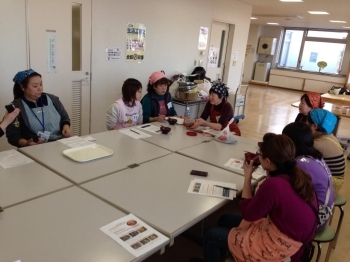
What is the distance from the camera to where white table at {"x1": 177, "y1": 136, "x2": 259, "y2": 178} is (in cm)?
225

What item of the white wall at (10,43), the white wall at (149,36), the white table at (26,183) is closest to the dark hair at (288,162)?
the white table at (26,183)

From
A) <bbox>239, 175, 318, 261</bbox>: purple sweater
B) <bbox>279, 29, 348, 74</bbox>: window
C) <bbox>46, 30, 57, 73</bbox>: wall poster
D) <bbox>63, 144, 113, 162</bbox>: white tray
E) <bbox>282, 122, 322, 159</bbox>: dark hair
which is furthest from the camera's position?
<bbox>279, 29, 348, 74</bbox>: window

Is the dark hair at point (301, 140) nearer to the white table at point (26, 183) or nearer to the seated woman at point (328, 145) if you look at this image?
the seated woman at point (328, 145)

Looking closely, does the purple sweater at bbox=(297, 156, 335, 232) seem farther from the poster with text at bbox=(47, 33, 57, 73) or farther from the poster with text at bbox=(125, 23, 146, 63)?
the poster with text at bbox=(125, 23, 146, 63)

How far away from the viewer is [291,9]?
282 inches

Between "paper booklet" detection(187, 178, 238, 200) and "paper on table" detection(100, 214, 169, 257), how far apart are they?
449 millimetres

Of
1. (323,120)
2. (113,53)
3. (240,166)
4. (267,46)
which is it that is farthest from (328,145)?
(267,46)

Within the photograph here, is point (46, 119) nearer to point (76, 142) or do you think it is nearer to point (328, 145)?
point (76, 142)

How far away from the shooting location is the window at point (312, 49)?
11.8 metres

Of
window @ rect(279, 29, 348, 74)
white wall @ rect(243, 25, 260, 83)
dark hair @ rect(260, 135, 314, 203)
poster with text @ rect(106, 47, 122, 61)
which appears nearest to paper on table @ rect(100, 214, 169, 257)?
dark hair @ rect(260, 135, 314, 203)

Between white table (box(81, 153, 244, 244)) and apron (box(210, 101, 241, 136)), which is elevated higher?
apron (box(210, 101, 241, 136))

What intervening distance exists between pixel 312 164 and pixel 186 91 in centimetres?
334

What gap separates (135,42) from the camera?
448 cm

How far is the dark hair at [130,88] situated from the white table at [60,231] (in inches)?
60.7
